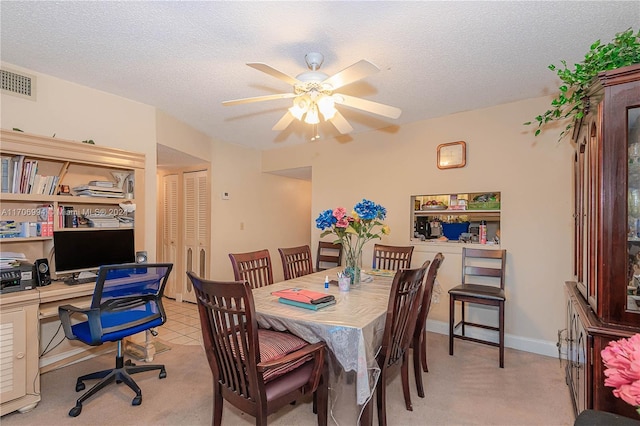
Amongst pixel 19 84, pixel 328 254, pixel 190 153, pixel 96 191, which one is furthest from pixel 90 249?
pixel 328 254

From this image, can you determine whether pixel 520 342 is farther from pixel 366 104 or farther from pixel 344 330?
pixel 366 104

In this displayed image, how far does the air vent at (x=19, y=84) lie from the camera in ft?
7.82

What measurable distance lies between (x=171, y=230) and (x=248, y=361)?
4.13 m

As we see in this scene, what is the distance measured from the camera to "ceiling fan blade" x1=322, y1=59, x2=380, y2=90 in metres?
1.73

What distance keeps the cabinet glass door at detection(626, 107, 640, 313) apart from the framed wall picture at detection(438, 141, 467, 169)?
207 centimetres

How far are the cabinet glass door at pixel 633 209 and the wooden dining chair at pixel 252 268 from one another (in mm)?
2184

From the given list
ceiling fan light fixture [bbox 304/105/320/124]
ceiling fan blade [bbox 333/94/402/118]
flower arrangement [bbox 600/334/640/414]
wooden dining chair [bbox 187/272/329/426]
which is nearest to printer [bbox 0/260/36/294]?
wooden dining chair [bbox 187/272/329/426]

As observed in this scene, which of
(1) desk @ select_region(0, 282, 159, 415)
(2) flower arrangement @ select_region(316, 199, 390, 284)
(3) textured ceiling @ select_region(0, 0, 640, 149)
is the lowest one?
(1) desk @ select_region(0, 282, 159, 415)

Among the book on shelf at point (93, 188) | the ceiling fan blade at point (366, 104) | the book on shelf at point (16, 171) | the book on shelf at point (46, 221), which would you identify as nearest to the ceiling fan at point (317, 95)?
the ceiling fan blade at point (366, 104)

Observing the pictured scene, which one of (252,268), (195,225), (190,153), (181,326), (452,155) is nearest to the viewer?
(252,268)

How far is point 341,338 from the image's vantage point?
5.19ft

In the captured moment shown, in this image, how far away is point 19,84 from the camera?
2449 millimetres

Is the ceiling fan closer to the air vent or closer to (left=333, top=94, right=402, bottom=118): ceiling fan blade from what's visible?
(left=333, top=94, right=402, bottom=118): ceiling fan blade

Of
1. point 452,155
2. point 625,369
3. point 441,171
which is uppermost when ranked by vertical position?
point 452,155
